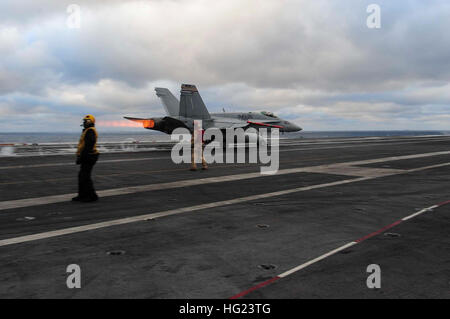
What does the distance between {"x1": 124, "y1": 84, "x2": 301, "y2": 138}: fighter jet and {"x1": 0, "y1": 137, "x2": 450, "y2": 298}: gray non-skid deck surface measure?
716 inches

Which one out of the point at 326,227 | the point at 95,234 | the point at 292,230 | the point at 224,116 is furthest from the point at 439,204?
the point at 224,116

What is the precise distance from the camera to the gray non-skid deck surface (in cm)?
495

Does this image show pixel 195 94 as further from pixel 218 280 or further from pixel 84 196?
Answer: pixel 218 280

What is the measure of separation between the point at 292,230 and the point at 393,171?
1372 centimetres

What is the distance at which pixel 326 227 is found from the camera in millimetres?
8117

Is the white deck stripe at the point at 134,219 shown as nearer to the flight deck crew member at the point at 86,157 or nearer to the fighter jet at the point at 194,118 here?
the flight deck crew member at the point at 86,157

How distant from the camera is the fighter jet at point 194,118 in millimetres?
31000

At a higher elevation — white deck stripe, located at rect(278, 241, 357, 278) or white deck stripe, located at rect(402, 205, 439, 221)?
white deck stripe, located at rect(402, 205, 439, 221)

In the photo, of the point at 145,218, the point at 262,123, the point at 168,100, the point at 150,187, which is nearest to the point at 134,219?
the point at 145,218

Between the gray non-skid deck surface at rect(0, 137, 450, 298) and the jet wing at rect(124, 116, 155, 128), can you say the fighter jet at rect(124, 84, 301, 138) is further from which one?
the gray non-skid deck surface at rect(0, 137, 450, 298)

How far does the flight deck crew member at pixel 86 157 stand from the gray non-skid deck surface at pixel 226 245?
0.45 metres

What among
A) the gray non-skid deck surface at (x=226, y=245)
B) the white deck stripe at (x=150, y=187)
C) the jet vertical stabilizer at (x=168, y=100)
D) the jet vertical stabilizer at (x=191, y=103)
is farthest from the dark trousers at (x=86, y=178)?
the jet vertical stabilizer at (x=168, y=100)

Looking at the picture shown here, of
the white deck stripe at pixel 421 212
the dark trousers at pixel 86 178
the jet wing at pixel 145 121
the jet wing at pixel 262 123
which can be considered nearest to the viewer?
the white deck stripe at pixel 421 212

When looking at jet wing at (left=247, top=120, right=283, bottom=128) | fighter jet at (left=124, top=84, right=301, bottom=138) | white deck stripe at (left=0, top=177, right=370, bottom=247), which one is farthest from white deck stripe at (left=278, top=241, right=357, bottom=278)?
jet wing at (left=247, top=120, right=283, bottom=128)
